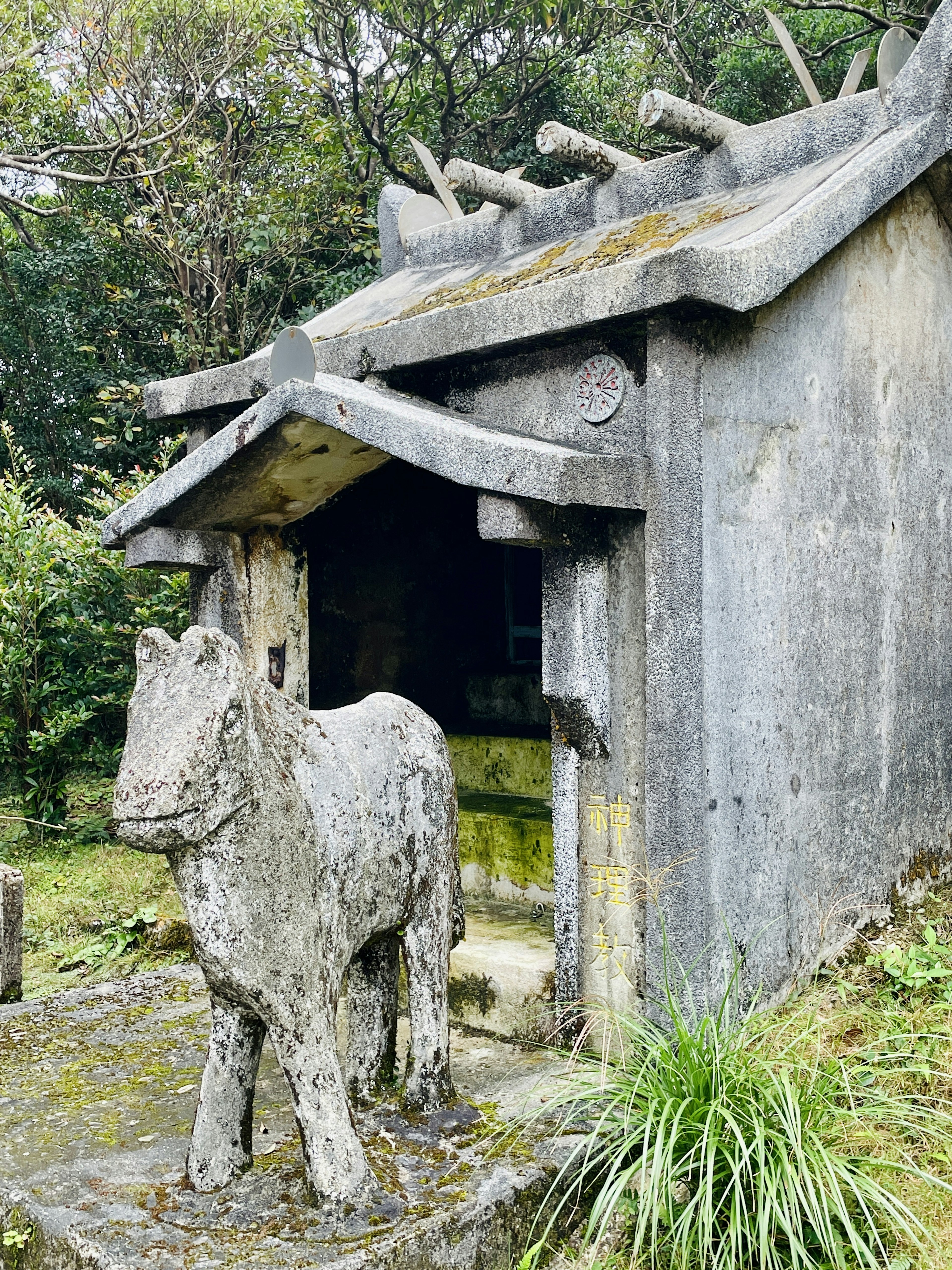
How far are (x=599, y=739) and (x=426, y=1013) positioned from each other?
124cm

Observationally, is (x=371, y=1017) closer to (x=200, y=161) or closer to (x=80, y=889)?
(x=80, y=889)

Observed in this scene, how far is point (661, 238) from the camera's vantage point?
4.91 meters

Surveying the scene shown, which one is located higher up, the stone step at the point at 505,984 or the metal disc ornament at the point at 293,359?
the metal disc ornament at the point at 293,359

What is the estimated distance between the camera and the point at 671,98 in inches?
188

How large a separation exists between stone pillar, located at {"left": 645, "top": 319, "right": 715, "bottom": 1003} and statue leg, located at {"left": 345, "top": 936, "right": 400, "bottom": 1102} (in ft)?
3.28

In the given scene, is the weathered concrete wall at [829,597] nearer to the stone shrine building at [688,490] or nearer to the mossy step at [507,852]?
the stone shrine building at [688,490]

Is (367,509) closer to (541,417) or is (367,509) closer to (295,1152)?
(541,417)

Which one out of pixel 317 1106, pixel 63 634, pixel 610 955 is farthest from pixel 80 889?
pixel 317 1106

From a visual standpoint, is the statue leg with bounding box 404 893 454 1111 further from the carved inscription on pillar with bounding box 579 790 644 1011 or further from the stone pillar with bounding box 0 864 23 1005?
the stone pillar with bounding box 0 864 23 1005

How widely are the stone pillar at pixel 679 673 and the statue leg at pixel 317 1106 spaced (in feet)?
4.71

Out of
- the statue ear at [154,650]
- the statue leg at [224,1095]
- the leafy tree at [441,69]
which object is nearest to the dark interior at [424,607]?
the statue ear at [154,650]

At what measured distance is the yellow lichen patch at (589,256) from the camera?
4852 millimetres

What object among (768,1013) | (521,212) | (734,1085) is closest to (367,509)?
(521,212)

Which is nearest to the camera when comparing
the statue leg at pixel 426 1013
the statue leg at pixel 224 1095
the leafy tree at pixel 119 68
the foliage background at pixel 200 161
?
the statue leg at pixel 224 1095
